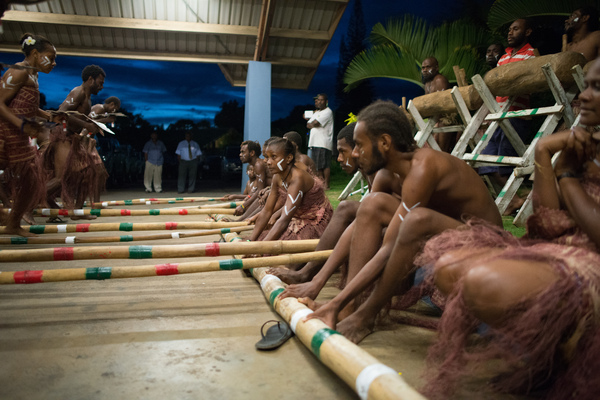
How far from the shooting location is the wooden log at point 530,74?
151 inches

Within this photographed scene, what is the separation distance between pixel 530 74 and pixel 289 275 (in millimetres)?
3021

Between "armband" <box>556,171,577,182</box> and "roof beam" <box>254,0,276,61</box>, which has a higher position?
"roof beam" <box>254,0,276,61</box>

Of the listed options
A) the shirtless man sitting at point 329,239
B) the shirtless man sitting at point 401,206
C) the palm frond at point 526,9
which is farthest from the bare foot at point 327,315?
the palm frond at point 526,9

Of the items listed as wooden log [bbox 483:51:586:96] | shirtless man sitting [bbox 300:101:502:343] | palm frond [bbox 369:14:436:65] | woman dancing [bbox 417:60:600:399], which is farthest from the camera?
palm frond [bbox 369:14:436:65]

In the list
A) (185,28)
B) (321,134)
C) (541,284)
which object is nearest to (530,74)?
(541,284)

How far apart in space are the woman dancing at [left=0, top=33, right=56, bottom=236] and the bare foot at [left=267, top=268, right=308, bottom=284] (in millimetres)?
2193

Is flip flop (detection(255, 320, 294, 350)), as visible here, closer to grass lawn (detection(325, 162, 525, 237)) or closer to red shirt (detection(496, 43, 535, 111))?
grass lawn (detection(325, 162, 525, 237))

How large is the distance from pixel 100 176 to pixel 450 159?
5.34 metres

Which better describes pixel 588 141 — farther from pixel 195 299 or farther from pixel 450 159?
pixel 195 299

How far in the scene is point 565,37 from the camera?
4.75m

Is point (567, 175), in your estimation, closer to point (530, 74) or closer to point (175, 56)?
point (530, 74)

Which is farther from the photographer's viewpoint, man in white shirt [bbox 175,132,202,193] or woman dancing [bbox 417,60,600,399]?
man in white shirt [bbox 175,132,202,193]

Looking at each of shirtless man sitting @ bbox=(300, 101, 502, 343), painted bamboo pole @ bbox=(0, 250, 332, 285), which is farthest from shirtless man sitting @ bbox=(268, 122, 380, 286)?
shirtless man sitting @ bbox=(300, 101, 502, 343)

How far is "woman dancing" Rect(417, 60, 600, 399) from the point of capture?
123 cm
